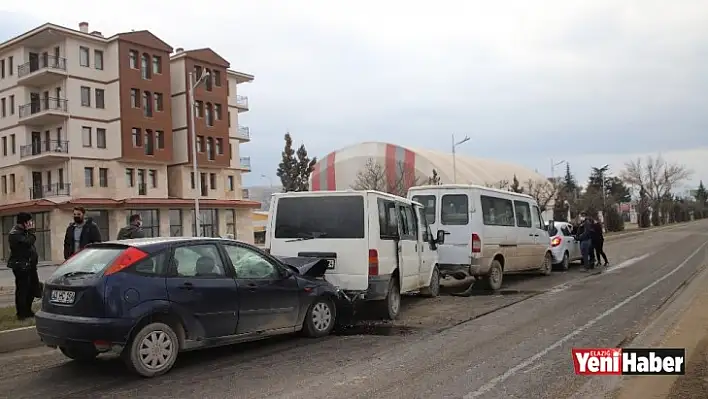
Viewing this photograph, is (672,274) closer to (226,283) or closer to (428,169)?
(226,283)

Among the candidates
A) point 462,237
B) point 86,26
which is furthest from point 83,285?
point 86,26

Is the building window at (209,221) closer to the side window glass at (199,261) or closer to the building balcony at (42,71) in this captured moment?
the building balcony at (42,71)

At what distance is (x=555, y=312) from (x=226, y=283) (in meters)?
5.92

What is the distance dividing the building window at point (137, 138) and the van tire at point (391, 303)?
1713 inches

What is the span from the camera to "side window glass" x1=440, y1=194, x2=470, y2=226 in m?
13.5

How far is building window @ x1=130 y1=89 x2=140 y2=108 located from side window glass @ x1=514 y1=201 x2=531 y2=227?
40602 millimetres

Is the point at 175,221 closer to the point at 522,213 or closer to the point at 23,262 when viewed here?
the point at 522,213

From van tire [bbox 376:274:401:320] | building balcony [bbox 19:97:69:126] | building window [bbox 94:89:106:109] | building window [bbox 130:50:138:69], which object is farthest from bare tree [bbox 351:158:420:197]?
van tire [bbox 376:274:401:320]

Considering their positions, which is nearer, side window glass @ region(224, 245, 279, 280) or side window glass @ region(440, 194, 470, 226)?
side window glass @ region(224, 245, 279, 280)

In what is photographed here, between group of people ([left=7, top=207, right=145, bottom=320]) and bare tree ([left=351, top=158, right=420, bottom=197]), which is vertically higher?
bare tree ([left=351, top=158, right=420, bottom=197])

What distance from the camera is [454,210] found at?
44.6 feet

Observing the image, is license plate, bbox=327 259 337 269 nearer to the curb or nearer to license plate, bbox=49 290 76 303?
license plate, bbox=49 290 76 303

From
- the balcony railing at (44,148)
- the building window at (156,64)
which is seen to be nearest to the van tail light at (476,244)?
the balcony railing at (44,148)

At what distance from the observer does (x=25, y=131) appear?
1914 inches
